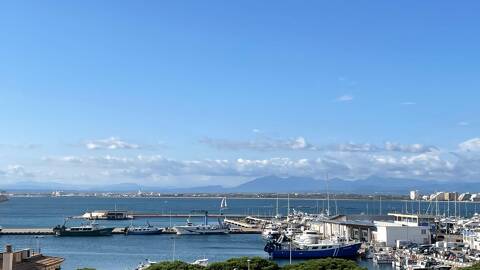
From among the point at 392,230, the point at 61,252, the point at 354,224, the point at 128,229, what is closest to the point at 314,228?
the point at 354,224

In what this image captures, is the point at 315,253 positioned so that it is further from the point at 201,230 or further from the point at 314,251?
the point at 201,230

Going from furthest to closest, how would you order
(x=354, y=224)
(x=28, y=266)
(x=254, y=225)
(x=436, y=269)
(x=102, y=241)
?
(x=254, y=225) → (x=102, y=241) → (x=354, y=224) → (x=436, y=269) → (x=28, y=266)

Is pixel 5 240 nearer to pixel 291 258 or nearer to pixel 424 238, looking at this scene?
pixel 291 258

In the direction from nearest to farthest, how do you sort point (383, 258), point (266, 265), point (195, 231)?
point (266, 265) < point (383, 258) < point (195, 231)

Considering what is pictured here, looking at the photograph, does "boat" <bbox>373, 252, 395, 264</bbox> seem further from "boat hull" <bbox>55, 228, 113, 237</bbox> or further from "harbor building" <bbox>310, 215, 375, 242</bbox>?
"boat hull" <bbox>55, 228, 113, 237</bbox>

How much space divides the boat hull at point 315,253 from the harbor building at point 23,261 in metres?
29.7

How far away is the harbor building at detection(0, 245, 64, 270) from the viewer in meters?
14.1

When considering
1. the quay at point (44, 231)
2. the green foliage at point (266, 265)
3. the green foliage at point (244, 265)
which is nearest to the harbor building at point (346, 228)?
the quay at point (44, 231)

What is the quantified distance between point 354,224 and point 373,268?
44.9 ft

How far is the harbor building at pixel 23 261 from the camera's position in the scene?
14.1 metres

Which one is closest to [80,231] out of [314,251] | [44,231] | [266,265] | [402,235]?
[44,231]

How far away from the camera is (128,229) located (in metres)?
67.5

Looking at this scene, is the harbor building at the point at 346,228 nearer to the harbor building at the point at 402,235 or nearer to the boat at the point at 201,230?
the harbor building at the point at 402,235

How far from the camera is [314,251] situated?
4512 cm
